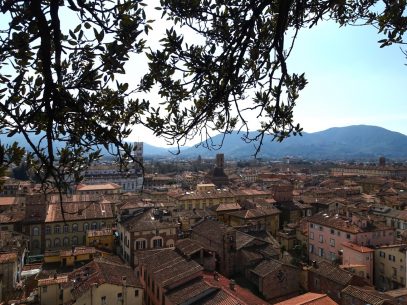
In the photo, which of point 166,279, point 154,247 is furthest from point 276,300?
point 154,247

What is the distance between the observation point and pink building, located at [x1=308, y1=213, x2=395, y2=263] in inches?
1443

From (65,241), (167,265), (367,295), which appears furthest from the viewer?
(65,241)

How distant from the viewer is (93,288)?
22328 mm

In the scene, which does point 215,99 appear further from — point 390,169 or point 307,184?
point 390,169

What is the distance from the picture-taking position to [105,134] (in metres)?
4.70

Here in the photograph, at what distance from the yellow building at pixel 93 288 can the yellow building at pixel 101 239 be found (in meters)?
12.9

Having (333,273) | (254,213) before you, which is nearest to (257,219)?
(254,213)

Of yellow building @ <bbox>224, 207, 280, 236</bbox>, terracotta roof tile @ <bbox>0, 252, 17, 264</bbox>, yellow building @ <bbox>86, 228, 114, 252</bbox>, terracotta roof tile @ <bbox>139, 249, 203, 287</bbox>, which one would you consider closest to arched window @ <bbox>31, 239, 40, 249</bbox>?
yellow building @ <bbox>86, 228, 114, 252</bbox>

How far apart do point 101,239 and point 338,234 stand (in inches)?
995

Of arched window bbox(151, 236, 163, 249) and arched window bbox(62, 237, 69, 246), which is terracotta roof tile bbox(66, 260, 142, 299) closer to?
arched window bbox(151, 236, 163, 249)

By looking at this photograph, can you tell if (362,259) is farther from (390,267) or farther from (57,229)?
(57,229)

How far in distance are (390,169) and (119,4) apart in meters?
156

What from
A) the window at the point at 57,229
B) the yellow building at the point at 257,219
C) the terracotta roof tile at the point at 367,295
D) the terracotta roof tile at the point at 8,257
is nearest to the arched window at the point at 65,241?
the window at the point at 57,229

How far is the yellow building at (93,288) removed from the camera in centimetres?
2239
